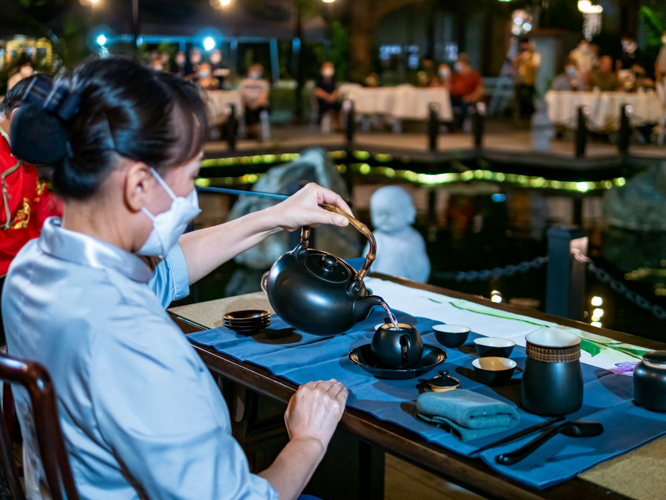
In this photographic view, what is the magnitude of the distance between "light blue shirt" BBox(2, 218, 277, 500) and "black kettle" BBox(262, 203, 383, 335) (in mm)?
606

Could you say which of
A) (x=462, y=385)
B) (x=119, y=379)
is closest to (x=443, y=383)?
(x=462, y=385)

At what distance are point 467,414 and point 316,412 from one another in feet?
0.83

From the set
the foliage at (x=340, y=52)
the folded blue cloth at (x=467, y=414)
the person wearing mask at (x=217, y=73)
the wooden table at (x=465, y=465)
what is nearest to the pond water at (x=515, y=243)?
the wooden table at (x=465, y=465)

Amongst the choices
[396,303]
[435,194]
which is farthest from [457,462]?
[435,194]

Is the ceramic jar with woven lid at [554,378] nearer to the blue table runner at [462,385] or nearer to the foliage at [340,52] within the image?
the blue table runner at [462,385]

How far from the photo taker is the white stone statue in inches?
125

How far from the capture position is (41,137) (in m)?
0.98

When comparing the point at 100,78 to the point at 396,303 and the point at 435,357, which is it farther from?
the point at 396,303

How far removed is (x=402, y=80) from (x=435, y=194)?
6877 millimetres

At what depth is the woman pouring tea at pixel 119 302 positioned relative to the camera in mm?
917

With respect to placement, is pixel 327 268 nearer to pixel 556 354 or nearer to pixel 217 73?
pixel 556 354

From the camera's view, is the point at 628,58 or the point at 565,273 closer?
the point at 565,273

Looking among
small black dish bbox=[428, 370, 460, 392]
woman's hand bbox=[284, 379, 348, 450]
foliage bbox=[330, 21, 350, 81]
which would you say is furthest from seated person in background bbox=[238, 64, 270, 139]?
woman's hand bbox=[284, 379, 348, 450]

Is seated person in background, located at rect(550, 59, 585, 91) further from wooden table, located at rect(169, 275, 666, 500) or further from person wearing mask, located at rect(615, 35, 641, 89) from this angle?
wooden table, located at rect(169, 275, 666, 500)
